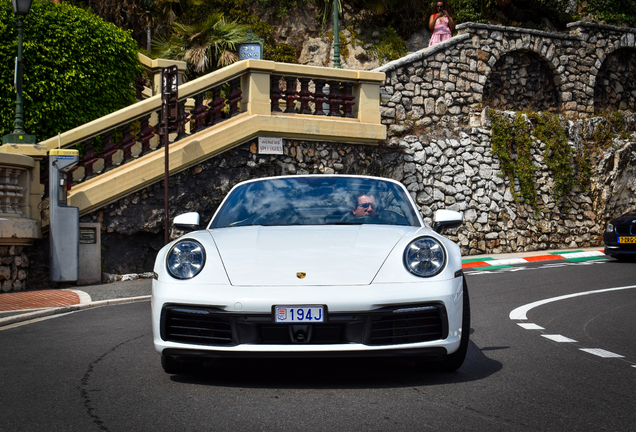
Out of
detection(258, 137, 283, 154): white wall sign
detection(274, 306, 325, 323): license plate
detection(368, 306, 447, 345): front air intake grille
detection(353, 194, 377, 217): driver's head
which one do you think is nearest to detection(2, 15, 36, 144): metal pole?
detection(258, 137, 283, 154): white wall sign

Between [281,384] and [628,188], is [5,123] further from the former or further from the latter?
[628,188]

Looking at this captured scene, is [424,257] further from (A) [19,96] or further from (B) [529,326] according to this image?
(A) [19,96]

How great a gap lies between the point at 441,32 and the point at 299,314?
17.4 metres

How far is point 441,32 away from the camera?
20328 millimetres

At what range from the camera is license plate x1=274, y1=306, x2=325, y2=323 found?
13.9 feet

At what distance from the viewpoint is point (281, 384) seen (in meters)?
4.61

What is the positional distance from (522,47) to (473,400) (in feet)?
56.8

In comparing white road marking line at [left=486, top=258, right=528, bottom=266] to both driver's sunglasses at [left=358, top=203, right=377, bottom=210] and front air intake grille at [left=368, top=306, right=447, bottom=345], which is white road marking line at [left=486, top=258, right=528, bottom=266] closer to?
driver's sunglasses at [left=358, top=203, right=377, bottom=210]

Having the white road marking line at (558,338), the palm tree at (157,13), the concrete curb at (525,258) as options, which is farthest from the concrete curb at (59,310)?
the palm tree at (157,13)

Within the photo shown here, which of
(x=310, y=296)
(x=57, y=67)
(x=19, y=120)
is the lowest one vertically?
(x=310, y=296)

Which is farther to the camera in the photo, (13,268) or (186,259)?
(13,268)

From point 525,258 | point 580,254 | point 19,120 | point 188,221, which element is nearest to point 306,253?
point 188,221

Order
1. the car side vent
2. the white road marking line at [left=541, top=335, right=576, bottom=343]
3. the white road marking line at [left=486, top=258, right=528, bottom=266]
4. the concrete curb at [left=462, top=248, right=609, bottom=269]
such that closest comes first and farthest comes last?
the car side vent
the white road marking line at [left=541, top=335, right=576, bottom=343]
the concrete curb at [left=462, top=248, right=609, bottom=269]
the white road marking line at [left=486, top=258, right=528, bottom=266]

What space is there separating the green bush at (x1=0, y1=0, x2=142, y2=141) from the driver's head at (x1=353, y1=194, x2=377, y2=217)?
9784mm
